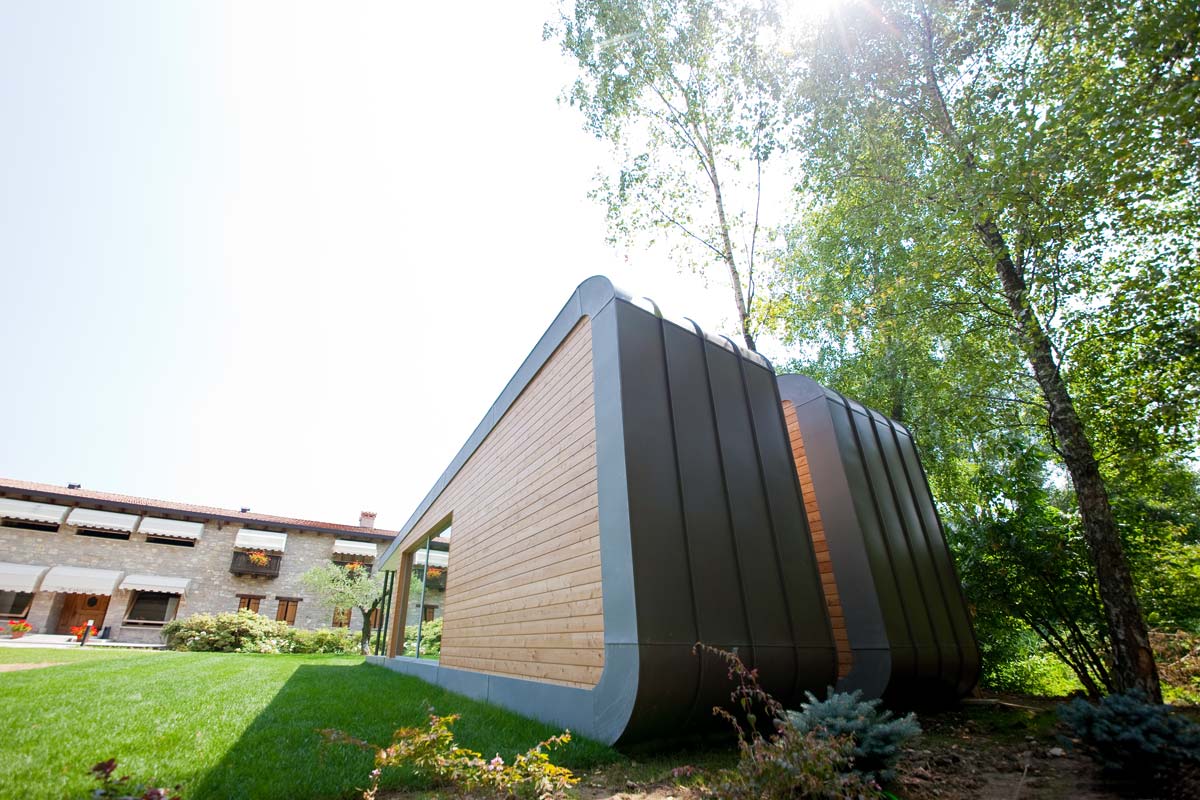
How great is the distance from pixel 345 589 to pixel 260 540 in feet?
19.6

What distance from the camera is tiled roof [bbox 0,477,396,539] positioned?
22562 mm

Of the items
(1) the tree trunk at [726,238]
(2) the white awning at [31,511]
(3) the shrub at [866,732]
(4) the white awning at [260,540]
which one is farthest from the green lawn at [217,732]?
(2) the white awning at [31,511]

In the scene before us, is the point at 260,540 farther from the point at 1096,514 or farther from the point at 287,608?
the point at 1096,514

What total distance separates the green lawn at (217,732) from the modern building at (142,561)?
21.6m

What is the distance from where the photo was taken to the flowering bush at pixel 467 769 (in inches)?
102

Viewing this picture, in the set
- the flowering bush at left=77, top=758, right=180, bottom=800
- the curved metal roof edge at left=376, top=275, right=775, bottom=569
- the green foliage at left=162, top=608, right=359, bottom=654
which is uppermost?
the curved metal roof edge at left=376, top=275, right=775, bottom=569

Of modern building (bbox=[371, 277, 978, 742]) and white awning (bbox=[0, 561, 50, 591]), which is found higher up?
white awning (bbox=[0, 561, 50, 591])

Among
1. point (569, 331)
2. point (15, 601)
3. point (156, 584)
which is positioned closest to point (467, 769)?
point (569, 331)

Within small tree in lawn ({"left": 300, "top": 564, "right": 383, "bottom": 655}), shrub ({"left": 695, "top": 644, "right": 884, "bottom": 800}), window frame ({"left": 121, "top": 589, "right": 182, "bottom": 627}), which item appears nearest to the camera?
shrub ({"left": 695, "top": 644, "right": 884, "bottom": 800})

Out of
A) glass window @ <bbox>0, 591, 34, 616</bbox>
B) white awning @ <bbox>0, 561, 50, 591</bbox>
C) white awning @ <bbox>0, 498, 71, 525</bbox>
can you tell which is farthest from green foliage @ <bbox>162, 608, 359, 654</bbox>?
glass window @ <bbox>0, 591, 34, 616</bbox>

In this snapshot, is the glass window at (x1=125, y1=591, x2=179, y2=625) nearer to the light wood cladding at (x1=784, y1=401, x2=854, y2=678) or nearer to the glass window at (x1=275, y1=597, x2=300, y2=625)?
the glass window at (x1=275, y1=597, x2=300, y2=625)

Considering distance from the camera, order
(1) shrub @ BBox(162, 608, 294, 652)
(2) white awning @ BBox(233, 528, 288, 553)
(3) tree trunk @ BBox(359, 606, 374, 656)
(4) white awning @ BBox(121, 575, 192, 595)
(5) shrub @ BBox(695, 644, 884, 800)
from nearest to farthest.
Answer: (5) shrub @ BBox(695, 644, 884, 800) → (1) shrub @ BBox(162, 608, 294, 652) → (3) tree trunk @ BBox(359, 606, 374, 656) → (4) white awning @ BBox(121, 575, 192, 595) → (2) white awning @ BBox(233, 528, 288, 553)

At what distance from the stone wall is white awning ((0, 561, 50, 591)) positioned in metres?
0.54

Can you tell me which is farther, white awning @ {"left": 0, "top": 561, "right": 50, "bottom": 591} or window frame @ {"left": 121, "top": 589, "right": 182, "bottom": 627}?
window frame @ {"left": 121, "top": 589, "right": 182, "bottom": 627}
